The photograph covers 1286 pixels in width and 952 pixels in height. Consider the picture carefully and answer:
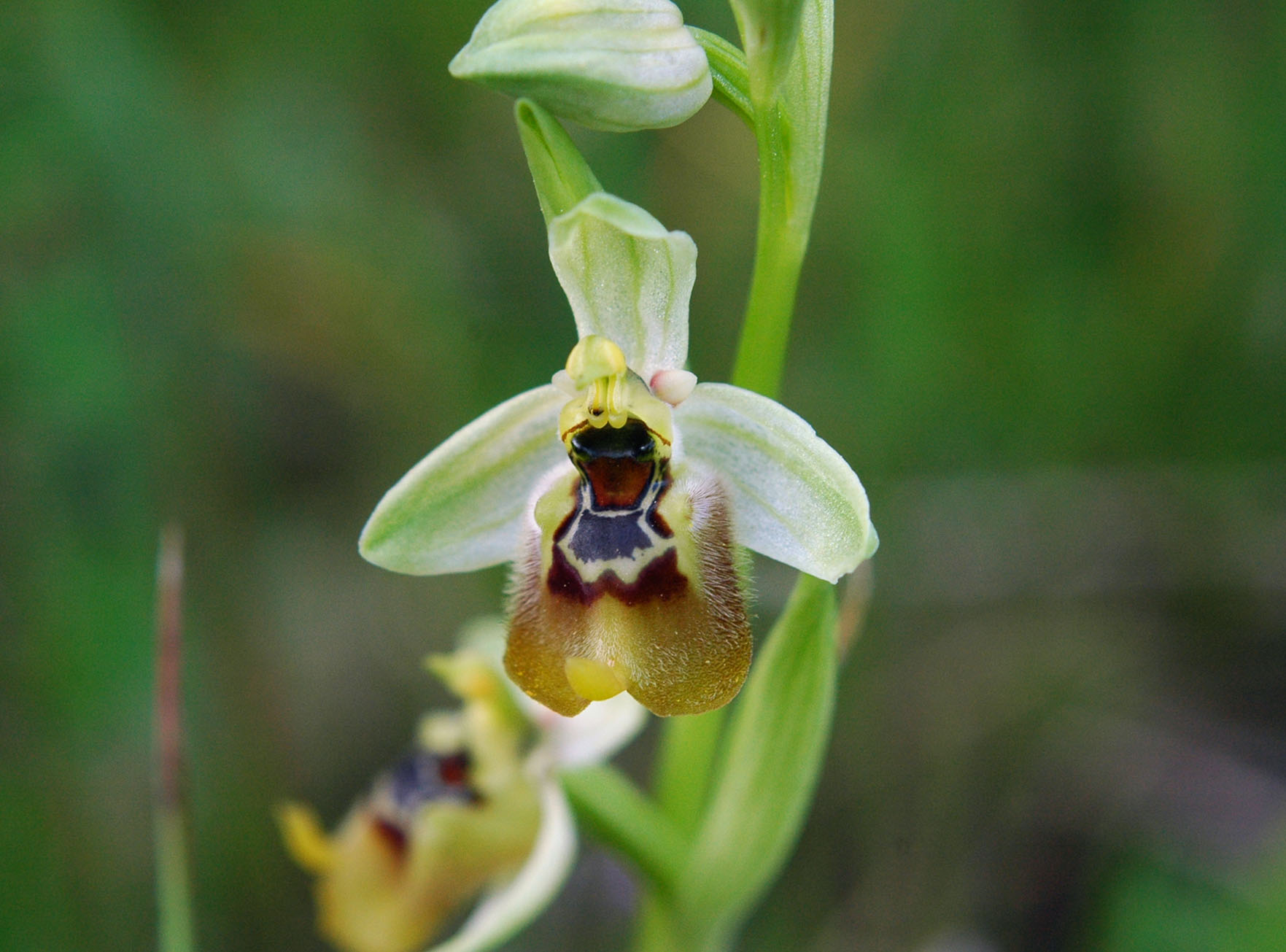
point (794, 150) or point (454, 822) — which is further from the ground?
point (794, 150)

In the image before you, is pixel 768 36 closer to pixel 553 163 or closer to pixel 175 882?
pixel 553 163

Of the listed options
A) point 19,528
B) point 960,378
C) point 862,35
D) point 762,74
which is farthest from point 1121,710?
point 19,528

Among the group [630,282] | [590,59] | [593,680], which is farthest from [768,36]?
[593,680]

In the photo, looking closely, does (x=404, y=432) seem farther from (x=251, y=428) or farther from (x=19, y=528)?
(x=19, y=528)

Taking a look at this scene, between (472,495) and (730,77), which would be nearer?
(730,77)

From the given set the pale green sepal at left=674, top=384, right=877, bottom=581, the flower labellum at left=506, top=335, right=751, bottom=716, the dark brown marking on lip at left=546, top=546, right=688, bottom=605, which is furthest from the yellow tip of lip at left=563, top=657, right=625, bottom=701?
the pale green sepal at left=674, top=384, right=877, bottom=581

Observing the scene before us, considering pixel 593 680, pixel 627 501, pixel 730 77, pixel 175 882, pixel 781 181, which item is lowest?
pixel 175 882

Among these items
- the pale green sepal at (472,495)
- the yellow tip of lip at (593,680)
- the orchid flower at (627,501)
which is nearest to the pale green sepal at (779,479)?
the orchid flower at (627,501)
